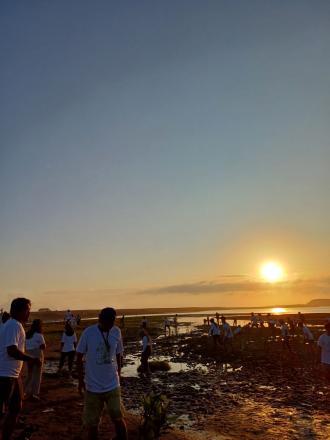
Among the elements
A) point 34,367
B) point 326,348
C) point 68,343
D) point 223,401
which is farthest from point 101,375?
point 68,343

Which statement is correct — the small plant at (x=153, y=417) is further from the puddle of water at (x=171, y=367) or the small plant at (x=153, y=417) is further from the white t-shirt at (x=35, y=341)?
the puddle of water at (x=171, y=367)

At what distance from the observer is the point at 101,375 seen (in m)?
6.86

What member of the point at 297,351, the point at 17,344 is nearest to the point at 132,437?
the point at 17,344

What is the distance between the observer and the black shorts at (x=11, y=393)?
6621 mm

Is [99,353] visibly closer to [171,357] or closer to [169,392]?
[169,392]

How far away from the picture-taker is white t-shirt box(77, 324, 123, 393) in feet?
22.4

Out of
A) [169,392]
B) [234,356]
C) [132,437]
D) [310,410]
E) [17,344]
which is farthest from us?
[234,356]

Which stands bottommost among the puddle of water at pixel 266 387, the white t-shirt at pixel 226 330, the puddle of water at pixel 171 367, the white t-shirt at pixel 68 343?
the puddle of water at pixel 171 367

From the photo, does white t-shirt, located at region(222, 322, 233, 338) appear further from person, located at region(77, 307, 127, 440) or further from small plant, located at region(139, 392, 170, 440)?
person, located at region(77, 307, 127, 440)

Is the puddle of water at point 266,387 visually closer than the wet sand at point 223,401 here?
No

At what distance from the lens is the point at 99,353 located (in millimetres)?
6984

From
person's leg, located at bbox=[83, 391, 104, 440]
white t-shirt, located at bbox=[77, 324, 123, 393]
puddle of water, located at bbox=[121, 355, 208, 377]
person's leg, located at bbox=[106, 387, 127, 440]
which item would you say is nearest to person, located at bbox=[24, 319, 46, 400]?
white t-shirt, located at bbox=[77, 324, 123, 393]

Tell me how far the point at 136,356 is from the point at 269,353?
8.75 m

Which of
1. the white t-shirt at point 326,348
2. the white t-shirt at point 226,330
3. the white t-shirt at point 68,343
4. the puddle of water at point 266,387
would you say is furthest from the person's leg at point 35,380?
the white t-shirt at point 226,330
